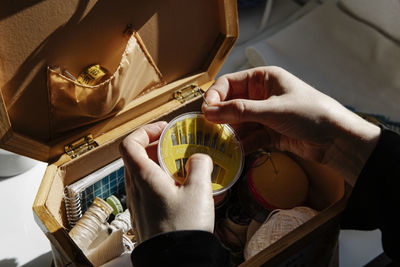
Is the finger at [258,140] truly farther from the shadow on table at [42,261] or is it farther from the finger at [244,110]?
the shadow on table at [42,261]

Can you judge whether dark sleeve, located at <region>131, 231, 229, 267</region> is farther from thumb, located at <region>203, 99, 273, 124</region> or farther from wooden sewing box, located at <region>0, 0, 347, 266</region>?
thumb, located at <region>203, 99, 273, 124</region>

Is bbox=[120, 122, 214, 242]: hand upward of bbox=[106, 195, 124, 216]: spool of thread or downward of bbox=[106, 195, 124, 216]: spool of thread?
upward

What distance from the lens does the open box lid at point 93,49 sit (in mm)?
593

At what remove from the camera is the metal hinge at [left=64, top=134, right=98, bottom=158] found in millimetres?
738

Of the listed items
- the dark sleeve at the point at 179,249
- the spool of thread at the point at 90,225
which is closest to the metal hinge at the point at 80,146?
the spool of thread at the point at 90,225

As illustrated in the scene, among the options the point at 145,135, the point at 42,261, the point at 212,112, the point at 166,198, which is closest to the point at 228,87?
the point at 212,112

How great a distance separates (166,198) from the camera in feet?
1.68

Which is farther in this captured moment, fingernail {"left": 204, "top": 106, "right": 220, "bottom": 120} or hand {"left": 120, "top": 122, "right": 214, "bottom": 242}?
fingernail {"left": 204, "top": 106, "right": 220, "bottom": 120}

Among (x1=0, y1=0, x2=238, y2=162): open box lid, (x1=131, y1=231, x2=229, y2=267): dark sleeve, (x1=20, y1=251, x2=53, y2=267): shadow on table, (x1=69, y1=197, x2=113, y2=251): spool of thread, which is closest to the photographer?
(x1=131, y1=231, x2=229, y2=267): dark sleeve

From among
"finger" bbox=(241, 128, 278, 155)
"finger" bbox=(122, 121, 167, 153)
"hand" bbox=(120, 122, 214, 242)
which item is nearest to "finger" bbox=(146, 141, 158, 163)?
"finger" bbox=(122, 121, 167, 153)

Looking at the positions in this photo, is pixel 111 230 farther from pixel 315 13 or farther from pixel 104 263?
pixel 315 13

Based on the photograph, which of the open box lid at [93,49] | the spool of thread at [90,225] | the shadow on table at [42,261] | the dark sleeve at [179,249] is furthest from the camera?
the shadow on table at [42,261]

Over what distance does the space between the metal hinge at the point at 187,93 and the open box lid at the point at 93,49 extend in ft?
0.03

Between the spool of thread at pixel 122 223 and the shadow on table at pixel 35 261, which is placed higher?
the spool of thread at pixel 122 223
